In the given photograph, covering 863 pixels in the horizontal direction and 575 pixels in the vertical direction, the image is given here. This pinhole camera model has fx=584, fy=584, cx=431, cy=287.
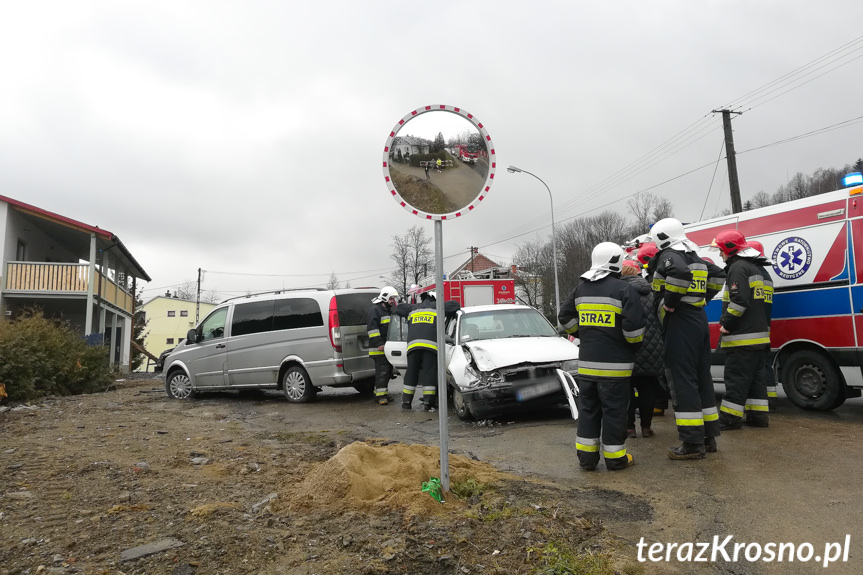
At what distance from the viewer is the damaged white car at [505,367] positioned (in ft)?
22.8

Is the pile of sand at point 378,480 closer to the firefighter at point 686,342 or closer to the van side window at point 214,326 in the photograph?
the firefighter at point 686,342

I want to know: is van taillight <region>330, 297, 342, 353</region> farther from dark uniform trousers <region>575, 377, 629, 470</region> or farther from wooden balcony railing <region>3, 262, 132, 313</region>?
wooden balcony railing <region>3, 262, 132, 313</region>

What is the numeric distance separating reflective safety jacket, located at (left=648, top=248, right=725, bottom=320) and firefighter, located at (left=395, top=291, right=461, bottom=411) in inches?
146

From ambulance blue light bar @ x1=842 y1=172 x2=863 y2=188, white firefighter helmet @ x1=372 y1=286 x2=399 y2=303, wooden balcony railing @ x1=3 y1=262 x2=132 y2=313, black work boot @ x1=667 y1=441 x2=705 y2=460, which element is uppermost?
wooden balcony railing @ x1=3 y1=262 x2=132 y2=313

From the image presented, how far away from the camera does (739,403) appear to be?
6.04 m

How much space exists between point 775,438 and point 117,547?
5612 millimetres

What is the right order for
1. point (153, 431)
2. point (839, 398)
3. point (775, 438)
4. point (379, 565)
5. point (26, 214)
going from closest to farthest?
point (379, 565)
point (775, 438)
point (839, 398)
point (153, 431)
point (26, 214)

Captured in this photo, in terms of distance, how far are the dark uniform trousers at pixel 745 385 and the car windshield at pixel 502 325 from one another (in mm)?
2526

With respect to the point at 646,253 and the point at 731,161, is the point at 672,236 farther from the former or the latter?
the point at 731,161

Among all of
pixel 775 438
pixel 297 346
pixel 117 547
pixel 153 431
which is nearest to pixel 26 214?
pixel 297 346

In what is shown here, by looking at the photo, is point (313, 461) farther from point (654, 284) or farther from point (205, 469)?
point (654, 284)

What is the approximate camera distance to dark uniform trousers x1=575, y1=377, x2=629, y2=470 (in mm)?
4742

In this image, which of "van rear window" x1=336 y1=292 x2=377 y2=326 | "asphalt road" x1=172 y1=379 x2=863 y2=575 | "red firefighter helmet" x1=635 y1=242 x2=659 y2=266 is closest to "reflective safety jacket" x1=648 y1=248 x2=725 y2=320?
"asphalt road" x1=172 y1=379 x2=863 y2=575

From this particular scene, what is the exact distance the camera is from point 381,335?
9641mm
